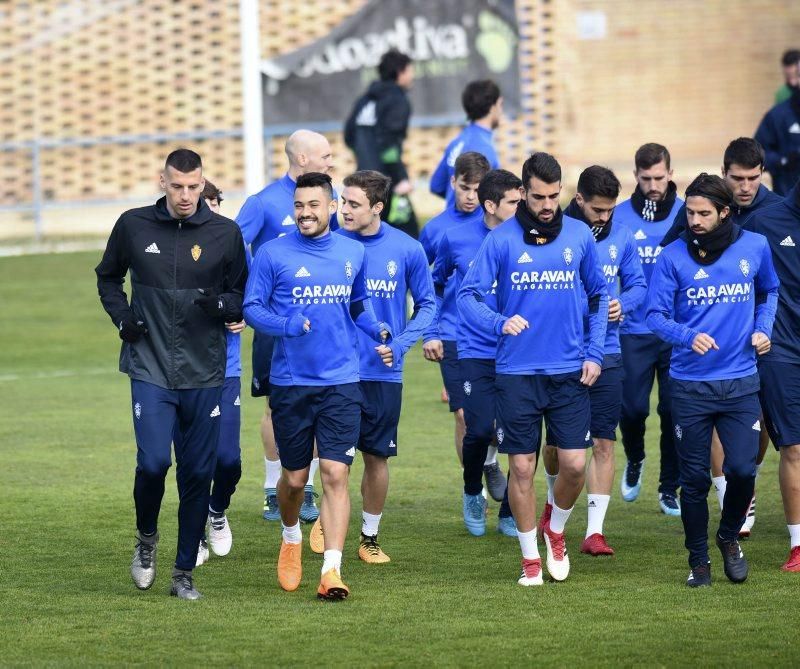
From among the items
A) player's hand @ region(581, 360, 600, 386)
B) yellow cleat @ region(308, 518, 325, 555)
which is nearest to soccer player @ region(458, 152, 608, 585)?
player's hand @ region(581, 360, 600, 386)

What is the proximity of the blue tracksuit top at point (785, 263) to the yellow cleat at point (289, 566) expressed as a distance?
2.57 meters

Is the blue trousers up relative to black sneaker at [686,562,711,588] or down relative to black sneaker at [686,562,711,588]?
up

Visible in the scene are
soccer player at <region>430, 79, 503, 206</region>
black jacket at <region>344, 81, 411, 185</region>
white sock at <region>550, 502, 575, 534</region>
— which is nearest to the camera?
white sock at <region>550, 502, 575, 534</region>

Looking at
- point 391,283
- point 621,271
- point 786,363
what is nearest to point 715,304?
point 786,363

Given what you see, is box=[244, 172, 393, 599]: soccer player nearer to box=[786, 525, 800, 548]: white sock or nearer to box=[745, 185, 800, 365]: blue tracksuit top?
box=[745, 185, 800, 365]: blue tracksuit top

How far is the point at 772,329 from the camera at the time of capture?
8.33 metres

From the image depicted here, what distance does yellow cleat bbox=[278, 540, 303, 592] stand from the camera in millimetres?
8133

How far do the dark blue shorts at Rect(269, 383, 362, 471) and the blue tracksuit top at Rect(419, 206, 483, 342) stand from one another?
187 cm

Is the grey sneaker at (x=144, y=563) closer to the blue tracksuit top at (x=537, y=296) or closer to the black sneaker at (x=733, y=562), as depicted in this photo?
the blue tracksuit top at (x=537, y=296)

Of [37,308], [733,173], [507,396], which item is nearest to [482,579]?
[507,396]

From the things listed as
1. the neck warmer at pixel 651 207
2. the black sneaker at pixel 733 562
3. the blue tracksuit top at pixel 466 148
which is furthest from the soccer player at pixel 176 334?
the blue tracksuit top at pixel 466 148

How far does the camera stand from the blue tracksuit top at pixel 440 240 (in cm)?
984

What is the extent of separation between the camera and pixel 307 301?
7953 millimetres

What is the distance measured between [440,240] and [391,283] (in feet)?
3.19
